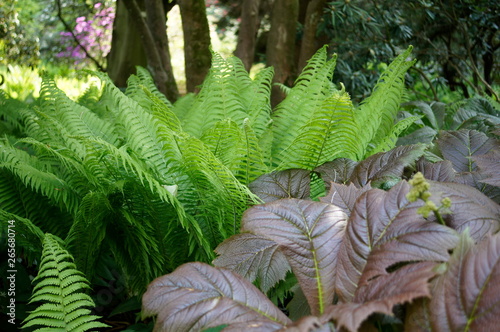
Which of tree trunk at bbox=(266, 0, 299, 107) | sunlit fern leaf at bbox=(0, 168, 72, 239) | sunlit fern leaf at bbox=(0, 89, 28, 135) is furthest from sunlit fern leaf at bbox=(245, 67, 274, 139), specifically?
tree trunk at bbox=(266, 0, 299, 107)

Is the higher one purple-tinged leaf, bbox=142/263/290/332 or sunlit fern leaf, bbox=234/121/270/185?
sunlit fern leaf, bbox=234/121/270/185

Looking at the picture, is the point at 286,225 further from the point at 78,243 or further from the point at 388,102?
the point at 388,102

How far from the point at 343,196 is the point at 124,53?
3.89m

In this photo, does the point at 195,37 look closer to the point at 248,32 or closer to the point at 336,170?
the point at 248,32

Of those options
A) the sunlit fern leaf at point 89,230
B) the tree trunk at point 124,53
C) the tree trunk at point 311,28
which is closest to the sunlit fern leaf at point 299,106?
the sunlit fern leaf at point 89,230

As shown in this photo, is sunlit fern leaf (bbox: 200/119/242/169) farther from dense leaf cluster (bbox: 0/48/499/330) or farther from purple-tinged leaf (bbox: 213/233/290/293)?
purple-tinged leaf (bbox: 213/233/290/293)

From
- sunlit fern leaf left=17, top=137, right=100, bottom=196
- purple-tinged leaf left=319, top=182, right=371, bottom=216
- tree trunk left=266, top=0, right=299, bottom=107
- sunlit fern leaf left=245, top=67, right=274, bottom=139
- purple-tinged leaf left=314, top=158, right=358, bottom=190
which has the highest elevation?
tree trunk left=266, top=0, right=299, bottom=107

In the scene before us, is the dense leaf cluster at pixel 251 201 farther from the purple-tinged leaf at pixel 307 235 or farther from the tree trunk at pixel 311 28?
the tree trunk at pixel 311 28

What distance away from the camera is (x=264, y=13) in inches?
253

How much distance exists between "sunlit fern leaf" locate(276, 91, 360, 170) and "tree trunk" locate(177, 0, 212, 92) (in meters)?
1.64

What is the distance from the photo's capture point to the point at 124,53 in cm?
445

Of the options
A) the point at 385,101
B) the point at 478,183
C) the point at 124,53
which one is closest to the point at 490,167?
the point at 478,183

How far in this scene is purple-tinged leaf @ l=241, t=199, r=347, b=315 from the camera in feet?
2.75

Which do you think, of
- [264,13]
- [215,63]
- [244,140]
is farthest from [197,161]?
[264,13]
